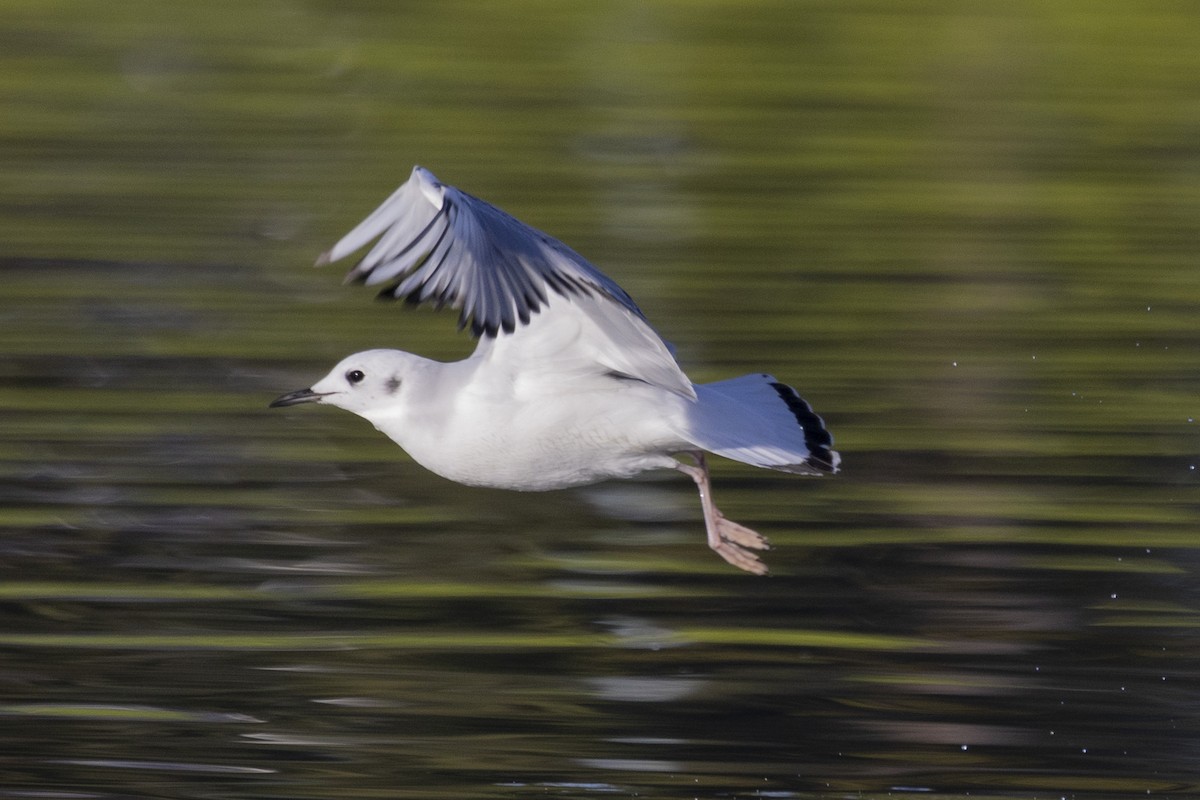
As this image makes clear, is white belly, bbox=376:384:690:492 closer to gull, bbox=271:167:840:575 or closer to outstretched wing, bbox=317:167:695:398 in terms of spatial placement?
gull, bbox=271:167:840:575

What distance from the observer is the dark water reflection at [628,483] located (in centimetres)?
588

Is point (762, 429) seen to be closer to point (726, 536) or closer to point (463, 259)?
point (726, 536)

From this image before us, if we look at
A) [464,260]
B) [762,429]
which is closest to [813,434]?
→ [762,429]

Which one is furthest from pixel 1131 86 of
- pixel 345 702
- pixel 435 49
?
pixel 345 702

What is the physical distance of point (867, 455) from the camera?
307 inches

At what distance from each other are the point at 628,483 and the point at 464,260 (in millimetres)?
2825

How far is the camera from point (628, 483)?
7.79 m

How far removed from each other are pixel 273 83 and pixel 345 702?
824cm

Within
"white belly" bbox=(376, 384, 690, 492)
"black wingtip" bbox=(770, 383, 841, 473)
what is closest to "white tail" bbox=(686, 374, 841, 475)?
"black wingtip" bbox=(770, 383, 841, 473)

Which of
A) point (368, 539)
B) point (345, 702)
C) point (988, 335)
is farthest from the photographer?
point (988, 335)

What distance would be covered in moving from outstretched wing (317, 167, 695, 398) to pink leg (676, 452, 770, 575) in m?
0.76

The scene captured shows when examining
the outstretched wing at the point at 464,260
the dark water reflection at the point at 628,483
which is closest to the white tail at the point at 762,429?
the outstretched wing at the point at 464,260

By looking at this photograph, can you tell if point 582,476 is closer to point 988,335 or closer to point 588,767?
point 588,767

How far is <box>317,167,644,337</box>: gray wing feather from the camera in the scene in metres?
5.01
